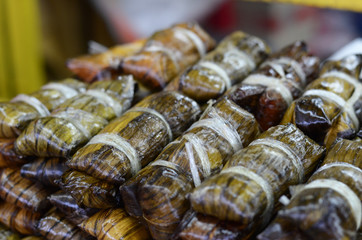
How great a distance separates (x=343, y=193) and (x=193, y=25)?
5.02ft

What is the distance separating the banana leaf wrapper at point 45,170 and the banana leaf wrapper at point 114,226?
0.25m

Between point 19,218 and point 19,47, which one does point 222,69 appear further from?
point 19,47

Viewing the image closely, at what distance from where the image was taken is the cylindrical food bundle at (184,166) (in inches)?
55.1

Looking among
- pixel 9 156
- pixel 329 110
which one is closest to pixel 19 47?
pixel 9 156

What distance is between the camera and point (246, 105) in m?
1.88

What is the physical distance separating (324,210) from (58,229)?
1.02 m

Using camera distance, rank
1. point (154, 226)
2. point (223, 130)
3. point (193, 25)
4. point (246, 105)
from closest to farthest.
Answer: point (154, 226)
point (223, 130)
point (246, 105)
point (193, 25)

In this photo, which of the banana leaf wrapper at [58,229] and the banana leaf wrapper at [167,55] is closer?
the banana leaf wrapper at [58,229]

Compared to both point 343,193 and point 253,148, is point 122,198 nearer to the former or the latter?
point 253,148

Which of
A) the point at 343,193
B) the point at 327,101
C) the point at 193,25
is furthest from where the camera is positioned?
the point at 193,25

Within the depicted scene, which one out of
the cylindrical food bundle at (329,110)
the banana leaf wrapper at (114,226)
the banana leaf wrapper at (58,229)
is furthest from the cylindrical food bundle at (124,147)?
the cylindrical food bundle at (329,110)

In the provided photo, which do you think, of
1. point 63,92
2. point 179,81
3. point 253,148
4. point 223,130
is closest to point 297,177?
point 253,148

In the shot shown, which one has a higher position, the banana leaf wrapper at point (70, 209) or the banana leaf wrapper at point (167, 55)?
the banana leaf wrapper at point (167, 55)

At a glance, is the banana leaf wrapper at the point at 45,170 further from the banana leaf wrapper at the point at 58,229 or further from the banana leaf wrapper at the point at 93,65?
the banana leaf wrapper at the point at 93,65
